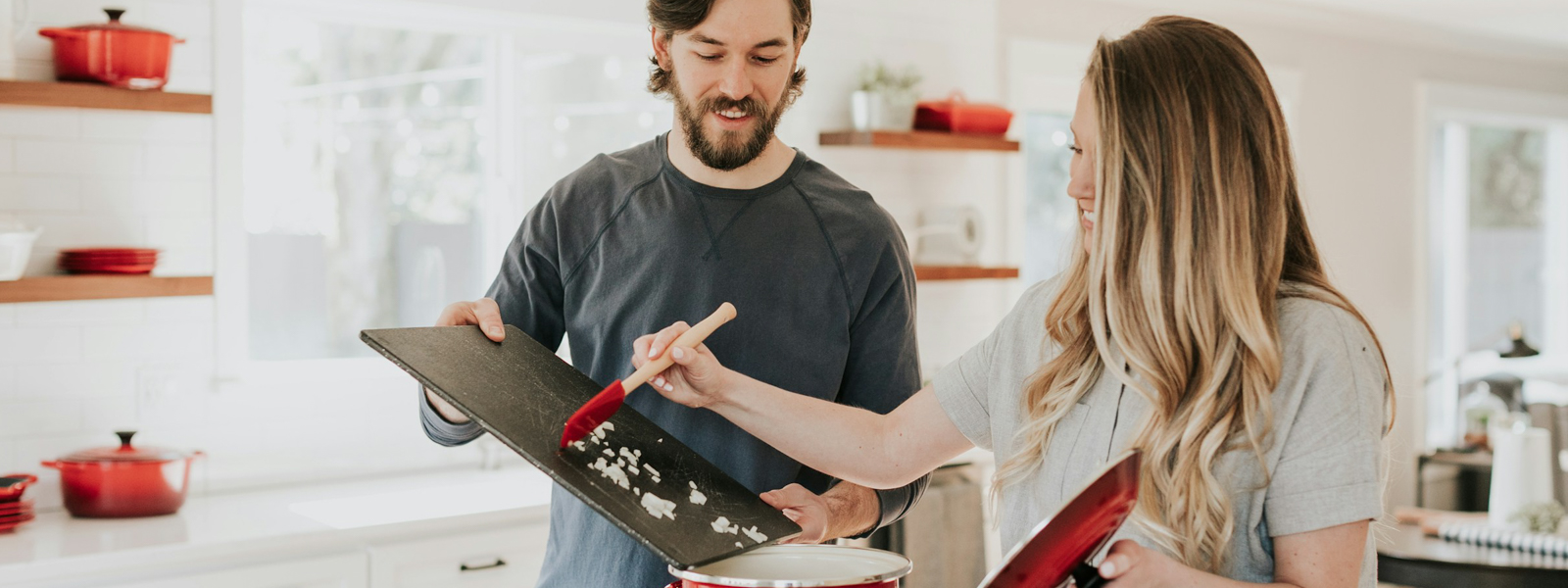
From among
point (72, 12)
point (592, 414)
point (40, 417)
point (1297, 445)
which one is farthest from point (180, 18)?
point (1297, 445)

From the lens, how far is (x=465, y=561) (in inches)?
122

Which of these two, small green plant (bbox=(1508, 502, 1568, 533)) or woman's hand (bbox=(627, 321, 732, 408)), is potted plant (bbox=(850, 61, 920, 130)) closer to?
small green plant (bbox=(1508, 502, 1568, 533))

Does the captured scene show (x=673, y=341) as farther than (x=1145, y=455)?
Yes

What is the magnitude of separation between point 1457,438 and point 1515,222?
143cm

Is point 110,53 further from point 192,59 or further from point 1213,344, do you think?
point 1213,344

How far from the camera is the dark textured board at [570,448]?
120 centimetres

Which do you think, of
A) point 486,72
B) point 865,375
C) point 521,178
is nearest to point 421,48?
point 486,72

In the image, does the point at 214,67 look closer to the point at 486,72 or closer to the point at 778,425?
the point at 486,72

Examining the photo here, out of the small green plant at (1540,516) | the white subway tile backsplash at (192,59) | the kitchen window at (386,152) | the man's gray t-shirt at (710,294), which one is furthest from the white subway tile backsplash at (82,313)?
the small green plant at (1540,516)

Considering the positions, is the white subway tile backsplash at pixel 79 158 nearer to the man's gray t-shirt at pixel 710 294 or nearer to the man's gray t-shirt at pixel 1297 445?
the man's gray t-shirt at pixel 710 294

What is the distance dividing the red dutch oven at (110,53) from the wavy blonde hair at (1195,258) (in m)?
2.49

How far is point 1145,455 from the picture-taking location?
1239 mm

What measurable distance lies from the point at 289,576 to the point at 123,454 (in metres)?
0.50

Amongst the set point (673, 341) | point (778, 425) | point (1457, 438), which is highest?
point (673, 341)
